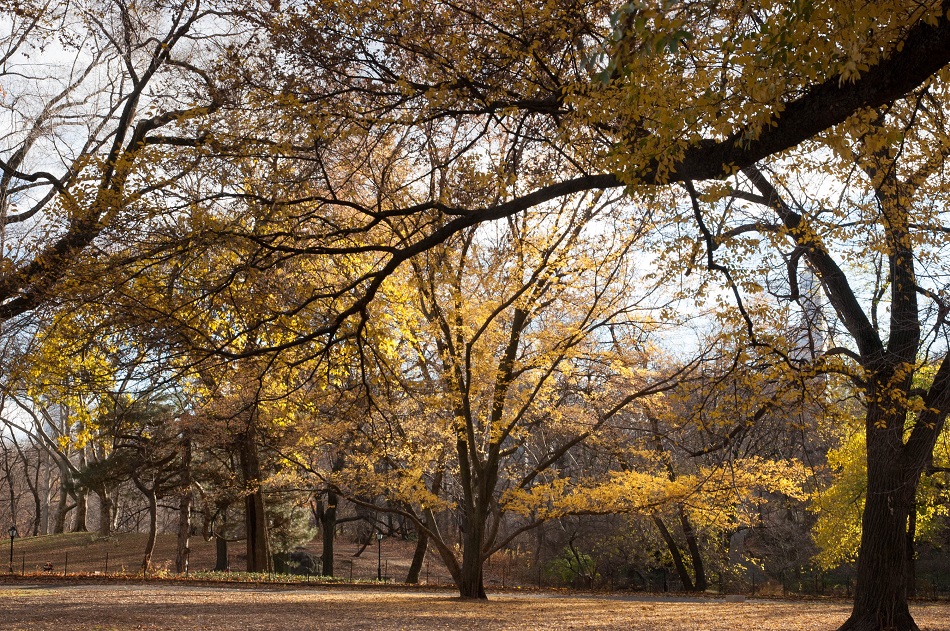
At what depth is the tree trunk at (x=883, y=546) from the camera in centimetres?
942

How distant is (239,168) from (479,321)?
19.6 feet

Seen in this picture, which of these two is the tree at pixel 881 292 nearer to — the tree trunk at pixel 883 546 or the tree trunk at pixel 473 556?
the tree trunk at pixel 883 546

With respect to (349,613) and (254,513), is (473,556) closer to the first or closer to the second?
(349,613)

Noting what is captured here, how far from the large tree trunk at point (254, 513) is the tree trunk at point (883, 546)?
14.7 m

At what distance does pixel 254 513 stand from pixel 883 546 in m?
17.6

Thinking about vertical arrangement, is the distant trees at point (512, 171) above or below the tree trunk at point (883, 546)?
above

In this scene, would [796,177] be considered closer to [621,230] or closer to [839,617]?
[621,230]

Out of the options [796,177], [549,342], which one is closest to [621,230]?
[549,342]

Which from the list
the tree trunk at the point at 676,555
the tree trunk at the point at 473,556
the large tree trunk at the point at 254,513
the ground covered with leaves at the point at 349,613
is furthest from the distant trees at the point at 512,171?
the tree trunk at the point at 676,555

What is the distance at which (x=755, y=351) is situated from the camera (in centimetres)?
825

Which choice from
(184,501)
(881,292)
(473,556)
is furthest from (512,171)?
(184,501)

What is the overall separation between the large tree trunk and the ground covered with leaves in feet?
15.3

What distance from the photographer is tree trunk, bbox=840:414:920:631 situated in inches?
371

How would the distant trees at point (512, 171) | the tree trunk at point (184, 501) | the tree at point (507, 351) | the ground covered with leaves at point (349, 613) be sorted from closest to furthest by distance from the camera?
the distant trees at point (512, 171)
the ground covered with leaves at point (349, 613)
the tree at point (507, 351)
the tree trunk at point (184, 501)
